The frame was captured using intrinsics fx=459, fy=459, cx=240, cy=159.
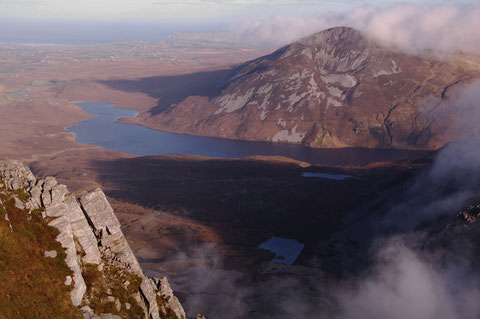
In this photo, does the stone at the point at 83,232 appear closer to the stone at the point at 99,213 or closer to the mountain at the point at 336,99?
the stone at the point at 99,213

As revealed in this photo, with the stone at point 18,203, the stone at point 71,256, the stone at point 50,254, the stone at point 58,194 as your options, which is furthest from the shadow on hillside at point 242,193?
the stone at point 50,254

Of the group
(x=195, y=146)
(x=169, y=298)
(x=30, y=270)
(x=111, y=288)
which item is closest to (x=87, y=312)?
(x=111, y=288)

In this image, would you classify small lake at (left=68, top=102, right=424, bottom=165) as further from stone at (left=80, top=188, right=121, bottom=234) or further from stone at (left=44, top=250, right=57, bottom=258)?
stone at (left=44, top=250, right=57, bottom=258)

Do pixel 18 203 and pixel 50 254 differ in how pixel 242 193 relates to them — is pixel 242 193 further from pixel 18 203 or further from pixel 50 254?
pixel 50 254

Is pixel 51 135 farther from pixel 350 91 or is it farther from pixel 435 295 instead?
pixel 435 295

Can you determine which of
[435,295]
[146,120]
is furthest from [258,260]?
[146,120]

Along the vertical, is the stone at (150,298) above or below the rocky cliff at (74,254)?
below

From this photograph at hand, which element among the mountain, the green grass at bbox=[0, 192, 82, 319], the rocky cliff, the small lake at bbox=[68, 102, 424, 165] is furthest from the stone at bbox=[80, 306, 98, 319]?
the mountain
